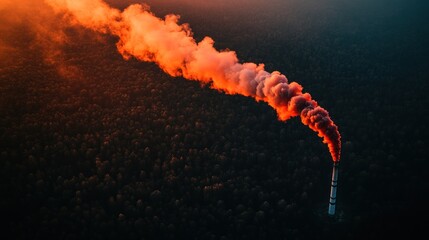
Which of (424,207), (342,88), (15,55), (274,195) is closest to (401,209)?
(424,207)

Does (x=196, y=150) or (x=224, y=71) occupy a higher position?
(x=224, y=71)

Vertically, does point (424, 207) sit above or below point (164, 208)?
above

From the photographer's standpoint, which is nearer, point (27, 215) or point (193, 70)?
point (193, 70)

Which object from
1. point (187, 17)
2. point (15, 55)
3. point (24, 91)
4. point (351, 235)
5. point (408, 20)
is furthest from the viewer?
point (408, 20)

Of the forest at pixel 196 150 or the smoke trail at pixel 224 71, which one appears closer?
the smoke trail at pixel 224 71

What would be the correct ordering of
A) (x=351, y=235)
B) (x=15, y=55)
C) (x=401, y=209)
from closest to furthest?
(x=351, y=235), (x=401, y=209), (x=15, y=55)

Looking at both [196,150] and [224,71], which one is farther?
[196,150]

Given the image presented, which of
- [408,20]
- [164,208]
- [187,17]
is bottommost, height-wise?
[164,208]

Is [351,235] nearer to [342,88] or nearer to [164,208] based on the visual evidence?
[164,208]

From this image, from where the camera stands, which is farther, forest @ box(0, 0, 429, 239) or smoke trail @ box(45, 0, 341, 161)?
forest @ box(0, 0, 429, 239)
